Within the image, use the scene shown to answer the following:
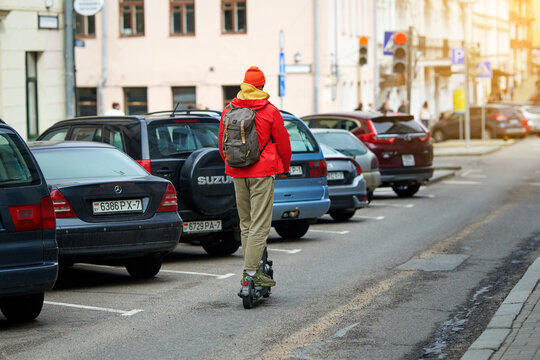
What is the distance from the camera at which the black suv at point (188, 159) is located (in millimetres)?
12383

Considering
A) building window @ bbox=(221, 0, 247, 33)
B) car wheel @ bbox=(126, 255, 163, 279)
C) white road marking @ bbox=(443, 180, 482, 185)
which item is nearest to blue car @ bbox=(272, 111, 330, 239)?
car wheel @ bbox=(126, 255, 163, 279)

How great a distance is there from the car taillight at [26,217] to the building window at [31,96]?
1852cm

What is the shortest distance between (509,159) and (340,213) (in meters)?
20.5

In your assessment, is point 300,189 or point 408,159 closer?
point 300,189

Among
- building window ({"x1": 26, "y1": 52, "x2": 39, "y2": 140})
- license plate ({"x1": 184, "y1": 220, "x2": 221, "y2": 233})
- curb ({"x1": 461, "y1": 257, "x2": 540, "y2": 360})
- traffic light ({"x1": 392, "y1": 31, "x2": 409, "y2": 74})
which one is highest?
traffic light ({"x1": 392, "y1": 31, "x2": 409, "y2": 74})

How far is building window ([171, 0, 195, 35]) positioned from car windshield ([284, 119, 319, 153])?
94.5 ft

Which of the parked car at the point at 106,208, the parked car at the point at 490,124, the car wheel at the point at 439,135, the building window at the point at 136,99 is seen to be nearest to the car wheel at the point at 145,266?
the parked car at the point at 106,208

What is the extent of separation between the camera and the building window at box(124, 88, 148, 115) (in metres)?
45.0

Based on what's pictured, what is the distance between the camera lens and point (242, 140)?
9531mm

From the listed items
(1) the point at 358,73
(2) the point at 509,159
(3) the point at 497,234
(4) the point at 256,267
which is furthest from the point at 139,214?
(1) the point at 358,73

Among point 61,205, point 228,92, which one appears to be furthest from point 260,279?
point 228,92

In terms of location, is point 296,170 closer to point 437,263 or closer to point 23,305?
point 437,263

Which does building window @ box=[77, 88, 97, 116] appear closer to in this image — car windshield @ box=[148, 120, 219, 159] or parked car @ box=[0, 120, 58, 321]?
car windshield @ box=[148, 120, 219, 159]

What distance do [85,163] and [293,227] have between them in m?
4.81
